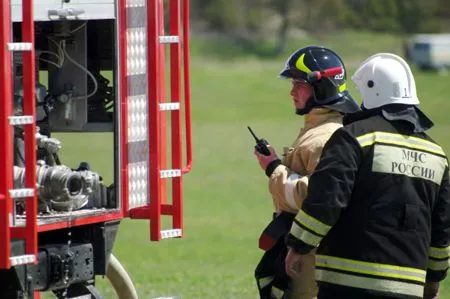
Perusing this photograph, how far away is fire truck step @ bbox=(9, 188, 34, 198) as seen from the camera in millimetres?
5828

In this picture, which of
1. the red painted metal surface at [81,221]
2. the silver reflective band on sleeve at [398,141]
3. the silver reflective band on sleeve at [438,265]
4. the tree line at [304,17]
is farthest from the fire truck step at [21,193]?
the tree line at [304,17]

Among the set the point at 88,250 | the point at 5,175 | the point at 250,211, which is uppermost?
the point at 5,175

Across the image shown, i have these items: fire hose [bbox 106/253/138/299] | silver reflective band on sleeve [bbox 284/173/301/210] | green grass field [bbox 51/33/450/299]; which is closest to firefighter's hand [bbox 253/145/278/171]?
silver reflective band on sleeve [bbox 284/173/301/210]

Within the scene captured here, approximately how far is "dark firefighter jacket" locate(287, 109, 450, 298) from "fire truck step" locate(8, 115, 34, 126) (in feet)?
4.32

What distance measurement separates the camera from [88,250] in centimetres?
682

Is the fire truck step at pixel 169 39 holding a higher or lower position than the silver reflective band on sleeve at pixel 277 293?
higher

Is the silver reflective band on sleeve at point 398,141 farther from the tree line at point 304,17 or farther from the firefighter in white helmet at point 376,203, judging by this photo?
the tree line at point 304,17

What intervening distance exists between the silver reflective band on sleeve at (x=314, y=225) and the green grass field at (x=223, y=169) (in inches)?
182

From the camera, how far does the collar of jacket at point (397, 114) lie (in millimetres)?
6254

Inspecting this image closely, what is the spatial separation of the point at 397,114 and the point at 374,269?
2.49ft

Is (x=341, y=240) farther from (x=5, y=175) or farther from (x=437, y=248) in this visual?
(x=5, y=175)

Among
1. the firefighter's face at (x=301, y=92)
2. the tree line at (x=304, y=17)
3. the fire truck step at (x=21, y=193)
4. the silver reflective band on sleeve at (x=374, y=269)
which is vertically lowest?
the silver reflective band on sleeve at (x=374, y=269)

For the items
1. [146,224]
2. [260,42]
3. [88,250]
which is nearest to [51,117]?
[88,250]

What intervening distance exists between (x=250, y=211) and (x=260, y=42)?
44.6 metres
